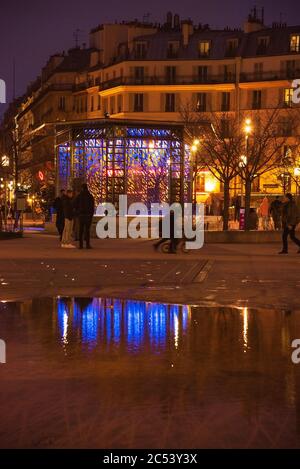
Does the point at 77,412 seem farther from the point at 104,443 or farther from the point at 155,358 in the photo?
the point at 155,358

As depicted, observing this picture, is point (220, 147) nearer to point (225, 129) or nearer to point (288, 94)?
point (225, 129)

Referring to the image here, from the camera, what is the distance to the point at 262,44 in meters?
80.7

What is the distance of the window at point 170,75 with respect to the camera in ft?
269

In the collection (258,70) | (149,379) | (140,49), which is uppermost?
(140,49)

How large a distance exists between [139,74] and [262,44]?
37.0ft

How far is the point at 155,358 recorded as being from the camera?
8484 millimetres

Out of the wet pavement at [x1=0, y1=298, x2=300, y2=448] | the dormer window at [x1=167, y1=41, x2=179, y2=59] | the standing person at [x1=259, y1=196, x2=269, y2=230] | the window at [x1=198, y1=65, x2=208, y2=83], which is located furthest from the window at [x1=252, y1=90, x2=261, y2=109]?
the wet pavement at [x1=0, y1=298, x2=300, y2=448]

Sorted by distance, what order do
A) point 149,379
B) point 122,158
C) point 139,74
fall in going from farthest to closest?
point 139,74, point 122,158, point 149,379

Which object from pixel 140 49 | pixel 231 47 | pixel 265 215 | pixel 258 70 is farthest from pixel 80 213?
pixel 140 49

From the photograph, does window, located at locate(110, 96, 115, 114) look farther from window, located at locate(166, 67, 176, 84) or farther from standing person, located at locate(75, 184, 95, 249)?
standing person, located at locate(75, 184, 95, 249)

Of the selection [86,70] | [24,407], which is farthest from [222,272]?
[86,70]

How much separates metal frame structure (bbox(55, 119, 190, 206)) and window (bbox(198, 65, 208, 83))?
46.3 meters

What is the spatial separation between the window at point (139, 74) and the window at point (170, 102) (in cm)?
292
